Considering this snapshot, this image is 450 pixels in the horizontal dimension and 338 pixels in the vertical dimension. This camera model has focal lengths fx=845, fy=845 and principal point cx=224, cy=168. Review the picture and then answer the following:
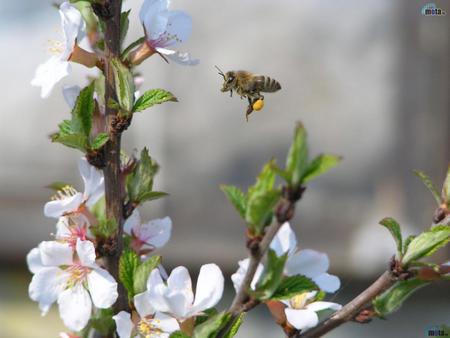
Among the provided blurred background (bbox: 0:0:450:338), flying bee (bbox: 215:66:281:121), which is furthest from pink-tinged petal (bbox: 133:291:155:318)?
blurred background (bbox: 0:0:450:338)

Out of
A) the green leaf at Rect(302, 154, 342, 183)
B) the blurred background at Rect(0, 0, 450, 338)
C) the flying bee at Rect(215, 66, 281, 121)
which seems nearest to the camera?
the green leaf at Rect(302, 154, 342, 183)

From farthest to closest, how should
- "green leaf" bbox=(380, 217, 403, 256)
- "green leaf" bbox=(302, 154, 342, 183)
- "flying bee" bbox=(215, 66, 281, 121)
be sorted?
"flying bee" bbox=(215, 66, 281, 121) < "green leaf" bbox=(380, 217, 403, 256) < "green leaf" bbox=(302, 154, 342, 183)

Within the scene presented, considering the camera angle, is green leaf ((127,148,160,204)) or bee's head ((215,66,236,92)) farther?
bee's head ((215,66,236,92))

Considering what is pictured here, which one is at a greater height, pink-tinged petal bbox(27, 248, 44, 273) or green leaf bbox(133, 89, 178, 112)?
green leaf bbox(133, 89, 178, 112)

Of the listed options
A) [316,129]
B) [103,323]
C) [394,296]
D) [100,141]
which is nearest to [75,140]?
[100,141]

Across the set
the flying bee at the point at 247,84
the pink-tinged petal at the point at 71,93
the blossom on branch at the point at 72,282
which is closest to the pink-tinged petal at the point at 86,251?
the blossom on branch at the point at 72,282

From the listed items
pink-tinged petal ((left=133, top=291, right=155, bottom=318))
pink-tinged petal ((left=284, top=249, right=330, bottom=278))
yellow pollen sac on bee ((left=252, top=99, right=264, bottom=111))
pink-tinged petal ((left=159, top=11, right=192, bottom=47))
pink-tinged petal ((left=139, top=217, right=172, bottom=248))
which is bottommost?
pink-tinged petal ((left=133, top=291, right=155, bottom=318))

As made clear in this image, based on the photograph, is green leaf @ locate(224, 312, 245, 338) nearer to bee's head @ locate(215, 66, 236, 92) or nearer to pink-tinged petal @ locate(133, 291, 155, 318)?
pink-tinged petal @ locate(133, 291, 155, 318)
